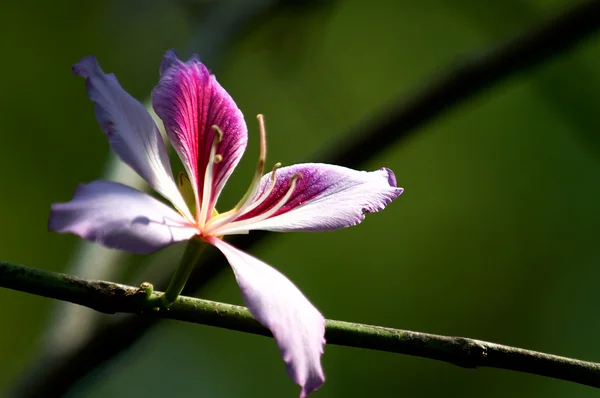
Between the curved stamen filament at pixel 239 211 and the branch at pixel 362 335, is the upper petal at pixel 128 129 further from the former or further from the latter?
the branch at pixel 362 335

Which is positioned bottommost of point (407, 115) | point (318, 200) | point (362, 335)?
point (362, 335)

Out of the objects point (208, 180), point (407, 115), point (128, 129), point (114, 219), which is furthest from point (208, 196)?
point (407, 115)

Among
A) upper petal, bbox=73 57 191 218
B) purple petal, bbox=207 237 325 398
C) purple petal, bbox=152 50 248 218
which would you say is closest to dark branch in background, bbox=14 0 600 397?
purple petal, bbox=152 50 248 218

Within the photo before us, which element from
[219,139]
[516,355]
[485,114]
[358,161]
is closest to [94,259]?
[358,161]

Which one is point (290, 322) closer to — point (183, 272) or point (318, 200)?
point (183, 272)

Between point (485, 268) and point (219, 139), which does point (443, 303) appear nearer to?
point (485, 268)
